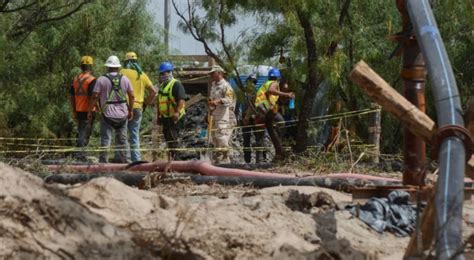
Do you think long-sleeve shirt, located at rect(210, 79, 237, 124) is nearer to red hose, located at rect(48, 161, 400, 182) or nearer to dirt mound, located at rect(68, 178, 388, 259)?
red hose, located at rect(48, 161, 400, 182)

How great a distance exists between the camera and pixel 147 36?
23.4 metres

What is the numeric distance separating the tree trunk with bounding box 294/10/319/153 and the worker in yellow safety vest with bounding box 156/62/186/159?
1.85 metres

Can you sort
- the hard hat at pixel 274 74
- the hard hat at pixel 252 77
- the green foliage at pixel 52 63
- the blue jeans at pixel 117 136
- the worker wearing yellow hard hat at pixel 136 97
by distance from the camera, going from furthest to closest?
the green foliage at pixel 52 63
the hard hat at pixel 252 77
the hard hat at pixel 274 74
the worker wearing yellow hard hat at pixel 136 97
the blue jeans at pixel 117 136

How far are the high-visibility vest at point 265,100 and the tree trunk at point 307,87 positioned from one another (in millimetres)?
752

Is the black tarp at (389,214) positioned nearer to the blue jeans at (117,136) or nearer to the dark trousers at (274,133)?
the dark trousers at (274,133)

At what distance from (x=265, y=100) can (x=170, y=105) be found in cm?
172

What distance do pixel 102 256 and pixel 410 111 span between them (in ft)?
6.62

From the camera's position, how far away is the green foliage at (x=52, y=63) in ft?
65.3

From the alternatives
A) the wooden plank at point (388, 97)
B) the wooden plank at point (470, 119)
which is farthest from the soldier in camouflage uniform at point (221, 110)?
the wooden plank at point (470, 119)

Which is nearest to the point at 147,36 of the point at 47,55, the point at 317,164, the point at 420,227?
the point at 47,55

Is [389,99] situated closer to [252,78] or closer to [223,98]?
[223,98]

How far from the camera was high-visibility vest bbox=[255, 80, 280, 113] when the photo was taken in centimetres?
1468

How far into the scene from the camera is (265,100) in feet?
48.9

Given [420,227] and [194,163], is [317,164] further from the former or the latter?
[420,227]
